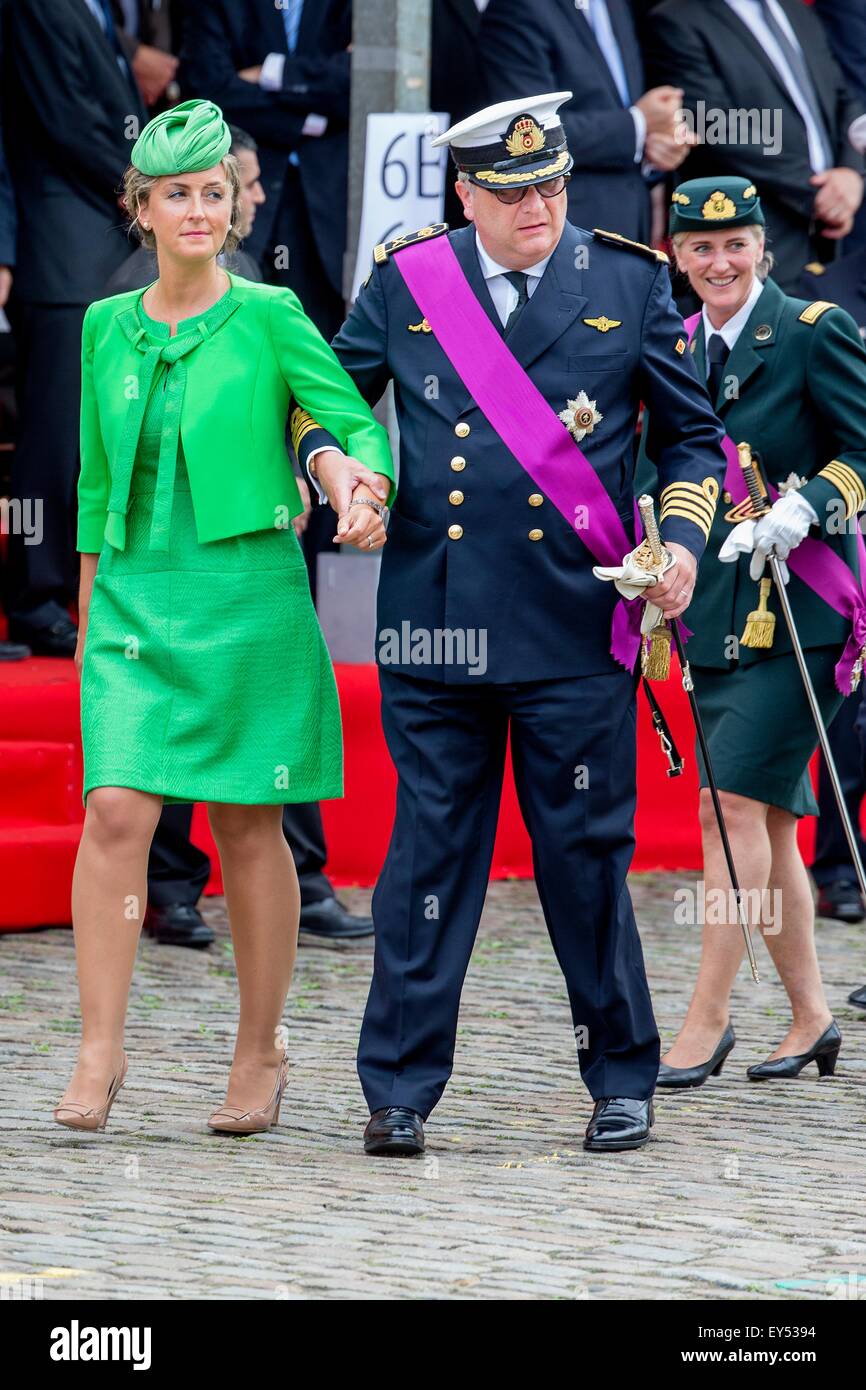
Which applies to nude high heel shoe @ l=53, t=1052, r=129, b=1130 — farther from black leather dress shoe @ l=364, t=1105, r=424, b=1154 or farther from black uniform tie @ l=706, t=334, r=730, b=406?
black uniform tie @ l=706, t=334, r=730, b=406

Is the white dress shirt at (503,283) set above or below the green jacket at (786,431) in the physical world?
above

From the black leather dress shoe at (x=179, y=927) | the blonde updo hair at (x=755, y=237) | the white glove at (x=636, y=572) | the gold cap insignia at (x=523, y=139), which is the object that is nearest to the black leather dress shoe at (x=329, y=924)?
the black leather dress shoe at (x=179, y=927)

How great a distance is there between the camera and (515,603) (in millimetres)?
5074

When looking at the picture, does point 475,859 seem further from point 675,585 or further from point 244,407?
point 244,407

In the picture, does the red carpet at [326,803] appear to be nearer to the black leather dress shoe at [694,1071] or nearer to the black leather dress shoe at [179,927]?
the black leather dress shoe at [179,927]

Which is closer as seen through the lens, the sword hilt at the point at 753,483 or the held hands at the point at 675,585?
the held hands at the point at 675,585

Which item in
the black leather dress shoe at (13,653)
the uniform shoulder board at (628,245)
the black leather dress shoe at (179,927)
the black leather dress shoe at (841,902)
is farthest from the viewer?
the black leather dress shoe at (13,653)

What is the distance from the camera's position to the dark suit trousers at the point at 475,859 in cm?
512

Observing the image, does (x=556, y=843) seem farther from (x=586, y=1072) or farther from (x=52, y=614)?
(x=52, y=614)

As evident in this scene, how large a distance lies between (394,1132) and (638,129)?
455cm

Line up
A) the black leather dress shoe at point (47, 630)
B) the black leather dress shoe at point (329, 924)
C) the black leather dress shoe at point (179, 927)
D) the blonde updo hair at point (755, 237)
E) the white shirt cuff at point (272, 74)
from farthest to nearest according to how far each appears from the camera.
Answer: the white shirt cuff at point (272, 74), the black leather dress shoe at point (47, 630), the black leather dress shoe at point (329, 924), the black leather dress shoe at point (179, 927), the blonde updo hair at point (755, 237)

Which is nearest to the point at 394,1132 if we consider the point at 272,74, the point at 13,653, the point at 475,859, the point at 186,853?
the point at 475,859

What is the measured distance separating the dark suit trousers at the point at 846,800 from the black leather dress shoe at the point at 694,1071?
89.7 inches

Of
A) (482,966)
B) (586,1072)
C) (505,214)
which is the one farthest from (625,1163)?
(482,966)
